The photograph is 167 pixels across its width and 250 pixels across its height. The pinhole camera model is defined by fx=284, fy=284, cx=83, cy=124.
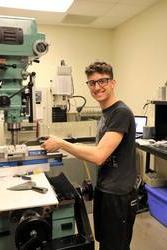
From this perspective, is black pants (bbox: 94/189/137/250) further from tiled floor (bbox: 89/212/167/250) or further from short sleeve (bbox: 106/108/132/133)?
tiled floor (bbox: 89/212/167/250)

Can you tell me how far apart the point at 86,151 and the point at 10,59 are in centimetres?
78

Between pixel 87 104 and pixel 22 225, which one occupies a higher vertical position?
pixel 87 104

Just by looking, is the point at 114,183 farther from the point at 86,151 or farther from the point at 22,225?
the point at 22,225

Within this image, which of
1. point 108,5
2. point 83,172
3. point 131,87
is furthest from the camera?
point 131,87

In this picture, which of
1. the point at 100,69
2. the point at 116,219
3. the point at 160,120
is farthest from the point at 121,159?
the point at 160,120

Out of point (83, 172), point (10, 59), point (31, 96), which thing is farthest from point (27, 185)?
point (83, 172)

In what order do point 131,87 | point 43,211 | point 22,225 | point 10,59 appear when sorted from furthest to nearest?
point 131,87 < point 10,59 < point 43,211 < point 22,225

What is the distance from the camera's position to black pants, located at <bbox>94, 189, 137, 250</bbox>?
168 centimetres

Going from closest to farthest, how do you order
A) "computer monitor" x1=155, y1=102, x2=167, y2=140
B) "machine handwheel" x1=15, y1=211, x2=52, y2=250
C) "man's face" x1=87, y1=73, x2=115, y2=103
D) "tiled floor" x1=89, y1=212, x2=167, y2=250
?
1. "machine handwheel" x1=15, y1=211, x2=52, y2=250
2. "man's face" x1=87, y1=73, x2=115, y2=103
3. "tiled floor" x1=89, y1=212, x2=167, y2=250
4. "computer monitor" x1=155, y1=102, x2=167, y2=140

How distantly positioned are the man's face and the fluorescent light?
94.3 inches

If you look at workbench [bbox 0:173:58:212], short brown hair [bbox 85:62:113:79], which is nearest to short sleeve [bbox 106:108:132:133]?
short brown hair [bbox 85:62:113:79]

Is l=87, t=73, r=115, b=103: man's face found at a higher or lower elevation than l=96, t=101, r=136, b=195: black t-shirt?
higher

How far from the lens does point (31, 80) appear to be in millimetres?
1914

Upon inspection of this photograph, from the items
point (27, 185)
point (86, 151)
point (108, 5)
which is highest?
point (108, 5)
